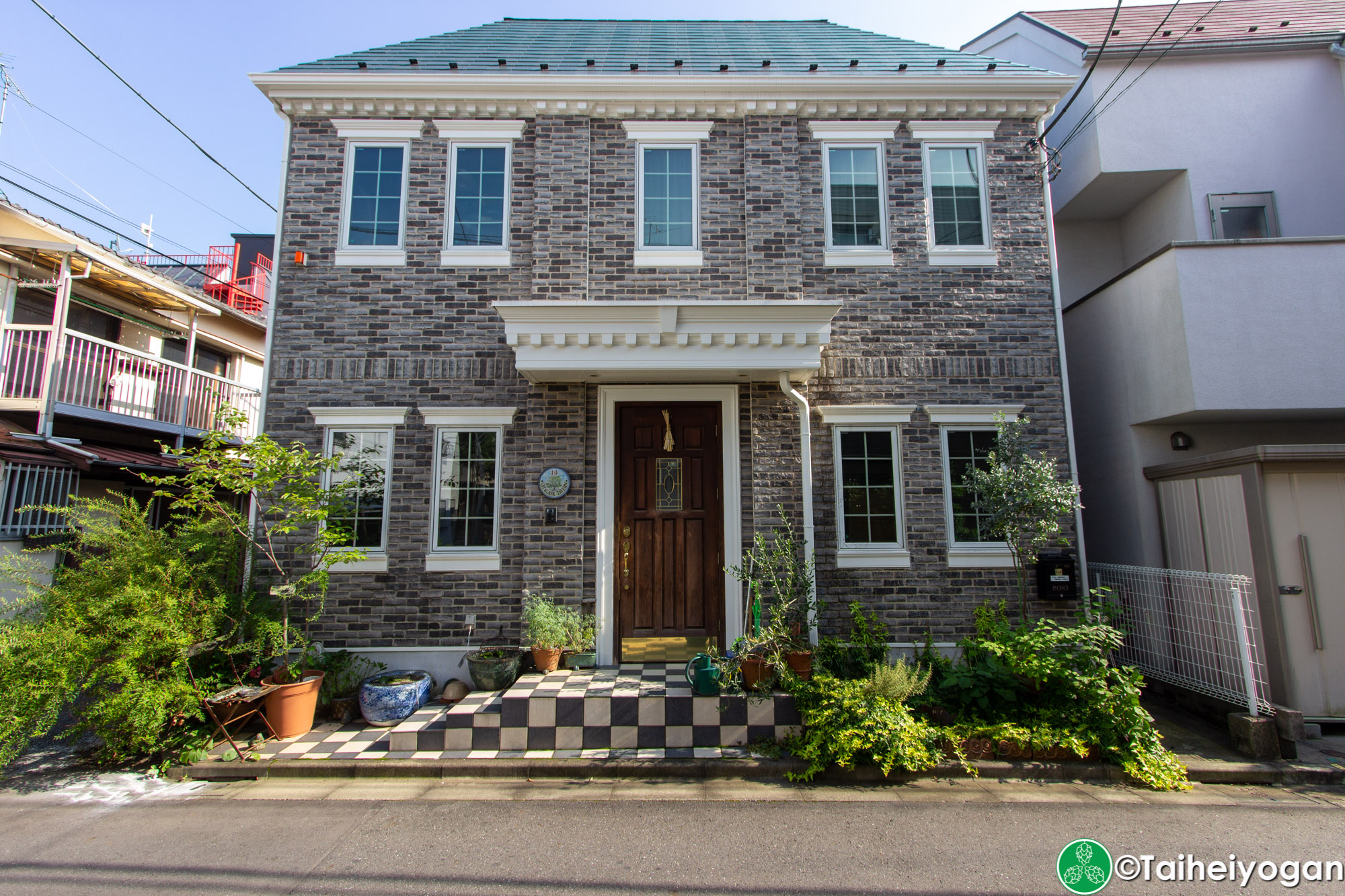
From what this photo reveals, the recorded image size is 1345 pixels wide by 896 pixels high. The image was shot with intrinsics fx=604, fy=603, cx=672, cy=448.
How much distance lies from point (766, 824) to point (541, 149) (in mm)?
7237

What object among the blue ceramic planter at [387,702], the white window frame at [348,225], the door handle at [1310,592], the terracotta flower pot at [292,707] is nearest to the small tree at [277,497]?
the terracotta flower pot at [292,707]

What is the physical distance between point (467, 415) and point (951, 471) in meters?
5.66

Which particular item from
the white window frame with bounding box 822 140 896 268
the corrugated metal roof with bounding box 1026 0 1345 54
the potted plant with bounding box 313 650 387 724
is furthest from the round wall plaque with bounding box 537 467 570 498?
the corrugated metal roof with bounding box 1026 0 1345 54

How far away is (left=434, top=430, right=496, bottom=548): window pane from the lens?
6.89 meters

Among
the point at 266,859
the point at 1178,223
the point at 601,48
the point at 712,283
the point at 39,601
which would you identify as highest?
the point at 601,48

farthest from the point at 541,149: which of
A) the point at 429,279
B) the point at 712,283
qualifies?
the point at 712,283

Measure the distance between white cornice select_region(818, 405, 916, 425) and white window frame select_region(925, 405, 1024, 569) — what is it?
312mm

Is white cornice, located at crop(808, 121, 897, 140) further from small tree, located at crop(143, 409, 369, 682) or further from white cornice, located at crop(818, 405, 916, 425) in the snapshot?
small tree, located at crop(143, 409, 369, 682)

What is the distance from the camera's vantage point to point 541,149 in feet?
23.7

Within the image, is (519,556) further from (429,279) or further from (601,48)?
(601,48)

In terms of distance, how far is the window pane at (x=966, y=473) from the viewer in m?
6.95

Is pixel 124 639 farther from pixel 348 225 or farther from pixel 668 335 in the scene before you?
pixel 668 335

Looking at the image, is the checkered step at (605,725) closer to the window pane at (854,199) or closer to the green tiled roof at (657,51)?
the window pane at (854,199)

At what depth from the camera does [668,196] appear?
7.35 m
